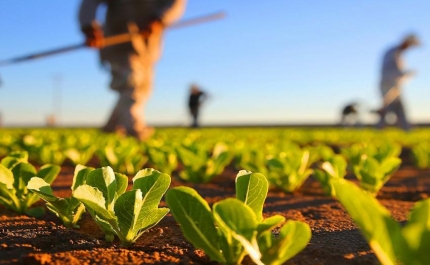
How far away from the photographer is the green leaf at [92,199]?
1113mm

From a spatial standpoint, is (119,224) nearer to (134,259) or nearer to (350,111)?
(134,259)

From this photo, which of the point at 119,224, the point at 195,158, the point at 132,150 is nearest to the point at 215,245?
the point at 119,224

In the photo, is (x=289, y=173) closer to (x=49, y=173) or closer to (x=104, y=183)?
(x=49, y=173)

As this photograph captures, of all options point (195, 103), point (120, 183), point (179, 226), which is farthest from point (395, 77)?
point (120, 183)

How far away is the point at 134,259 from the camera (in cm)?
114

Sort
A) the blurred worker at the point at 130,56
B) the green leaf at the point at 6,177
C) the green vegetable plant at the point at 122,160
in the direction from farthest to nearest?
the blurred worker at the point at 130,56 → the green vegetable plant at the point at 122,160 → the green leaf at the point at 6,177

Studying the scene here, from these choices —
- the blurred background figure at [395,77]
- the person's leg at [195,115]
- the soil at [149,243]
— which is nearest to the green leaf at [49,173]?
the soil at [149,243]

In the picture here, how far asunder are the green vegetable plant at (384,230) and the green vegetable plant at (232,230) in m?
0.19

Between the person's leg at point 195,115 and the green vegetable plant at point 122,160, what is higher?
the green vegetable plant at point 122,160

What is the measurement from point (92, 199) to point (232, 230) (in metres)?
0.39

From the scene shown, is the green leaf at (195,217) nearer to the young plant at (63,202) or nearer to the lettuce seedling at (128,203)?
the lettuce seedling at (128,203)

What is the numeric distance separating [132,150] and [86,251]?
210 cm

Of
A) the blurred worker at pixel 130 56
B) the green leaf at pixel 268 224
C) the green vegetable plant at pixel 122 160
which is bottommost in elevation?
the green vegetable plant at pixel 122 160

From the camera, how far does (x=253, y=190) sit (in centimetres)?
123
